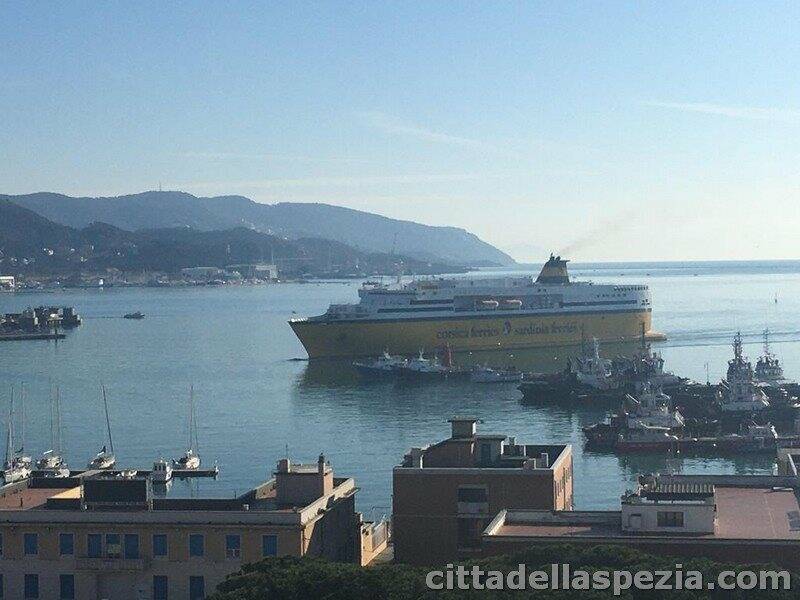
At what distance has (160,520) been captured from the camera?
1233cm

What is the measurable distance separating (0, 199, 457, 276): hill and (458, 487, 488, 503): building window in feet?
502

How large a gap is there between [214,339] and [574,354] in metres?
18.3

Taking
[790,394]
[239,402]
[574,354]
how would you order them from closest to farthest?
[790,394], [239,402], [574,354]

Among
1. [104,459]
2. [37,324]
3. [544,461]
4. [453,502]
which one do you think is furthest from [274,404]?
[37,324]

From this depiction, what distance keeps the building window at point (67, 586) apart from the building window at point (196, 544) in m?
1.03

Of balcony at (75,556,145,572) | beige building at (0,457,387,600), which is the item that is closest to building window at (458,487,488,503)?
beige building at (0,457,387,600)

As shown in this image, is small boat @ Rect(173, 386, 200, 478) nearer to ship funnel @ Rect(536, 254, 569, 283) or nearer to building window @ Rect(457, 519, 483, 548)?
building window @ Rect(457, 519, 483, 548)

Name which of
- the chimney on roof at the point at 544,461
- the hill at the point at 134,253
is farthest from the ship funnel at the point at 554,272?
the hill at the point at 134,253

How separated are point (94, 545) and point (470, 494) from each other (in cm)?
340

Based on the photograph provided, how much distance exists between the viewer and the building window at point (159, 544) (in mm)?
12359

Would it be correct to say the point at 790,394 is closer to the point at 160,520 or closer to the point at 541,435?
the point at 541,435

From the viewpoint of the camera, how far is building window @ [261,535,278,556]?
1222 centimetres

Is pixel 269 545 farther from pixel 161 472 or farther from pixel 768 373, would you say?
pixel 768 373

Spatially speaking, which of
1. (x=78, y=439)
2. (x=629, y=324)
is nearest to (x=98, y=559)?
(x=78, y=439)
